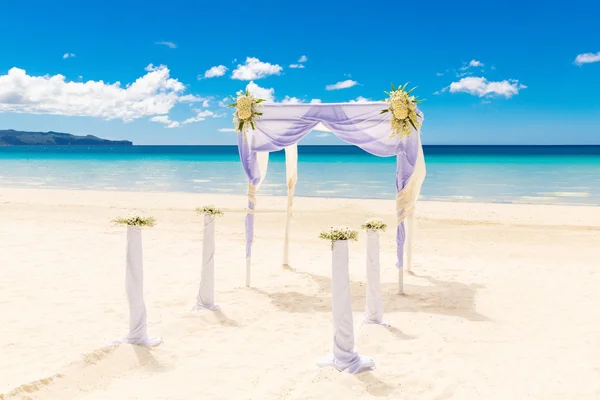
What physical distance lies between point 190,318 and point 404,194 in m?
3.61

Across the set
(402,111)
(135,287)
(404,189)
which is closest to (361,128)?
(402,111)

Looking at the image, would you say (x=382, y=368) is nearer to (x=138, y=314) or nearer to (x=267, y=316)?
(x=267, y=316)

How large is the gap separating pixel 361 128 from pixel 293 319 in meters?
2.98

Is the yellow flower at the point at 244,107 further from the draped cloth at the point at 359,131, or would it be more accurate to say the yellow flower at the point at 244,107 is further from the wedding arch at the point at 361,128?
the draped cloth at the point at 359,131

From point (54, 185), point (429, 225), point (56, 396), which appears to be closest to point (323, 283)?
point (56, 396)

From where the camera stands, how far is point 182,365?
15.7 feet

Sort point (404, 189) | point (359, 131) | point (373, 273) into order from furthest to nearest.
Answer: point (404, 189) < point (359, 131) < point (373, 273)

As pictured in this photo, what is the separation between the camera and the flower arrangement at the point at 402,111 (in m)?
6.94

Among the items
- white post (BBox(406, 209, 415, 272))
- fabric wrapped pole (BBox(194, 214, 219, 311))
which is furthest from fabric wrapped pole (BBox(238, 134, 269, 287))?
white post (BBox(406, 209, 415, 272))

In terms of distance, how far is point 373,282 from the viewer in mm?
5816

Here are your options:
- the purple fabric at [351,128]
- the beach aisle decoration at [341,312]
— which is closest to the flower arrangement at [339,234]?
the beach aisle decoration at [341,312]

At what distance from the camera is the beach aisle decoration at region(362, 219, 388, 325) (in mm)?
5609

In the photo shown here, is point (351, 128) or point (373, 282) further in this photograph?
point (351, 128)

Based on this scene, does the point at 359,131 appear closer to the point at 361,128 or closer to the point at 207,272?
the point at 361,128
